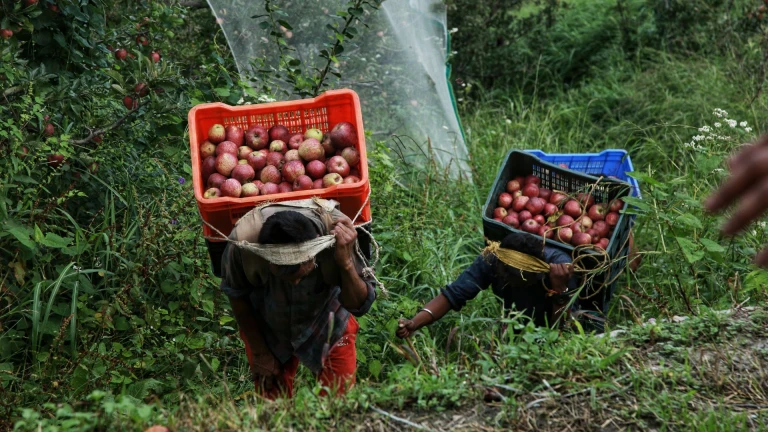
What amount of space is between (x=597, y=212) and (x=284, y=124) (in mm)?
1874

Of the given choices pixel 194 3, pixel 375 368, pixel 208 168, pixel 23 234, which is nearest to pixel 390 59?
pixel 194 3

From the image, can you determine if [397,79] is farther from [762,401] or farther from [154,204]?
[762,401]

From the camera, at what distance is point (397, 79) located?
6023 millimetres

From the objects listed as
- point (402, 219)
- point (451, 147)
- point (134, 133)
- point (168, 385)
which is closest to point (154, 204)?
point (134, 133)

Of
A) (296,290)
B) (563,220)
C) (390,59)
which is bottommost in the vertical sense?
(563,220)

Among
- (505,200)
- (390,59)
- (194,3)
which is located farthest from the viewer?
(194,3)

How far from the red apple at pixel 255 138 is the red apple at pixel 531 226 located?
5.14ft

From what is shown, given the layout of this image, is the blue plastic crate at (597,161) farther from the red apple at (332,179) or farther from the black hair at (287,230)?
the black hair at (287,230)

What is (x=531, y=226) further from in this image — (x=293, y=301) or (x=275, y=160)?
(x=293, y=301)

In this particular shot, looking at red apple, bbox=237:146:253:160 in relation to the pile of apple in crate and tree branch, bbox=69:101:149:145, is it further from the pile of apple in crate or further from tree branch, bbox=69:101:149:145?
tree branch, bbox=69:101:149:145

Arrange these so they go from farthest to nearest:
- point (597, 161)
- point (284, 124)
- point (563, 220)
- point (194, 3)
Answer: point (194, 3), point (597, 161), point (563, 220), point (284, 124)

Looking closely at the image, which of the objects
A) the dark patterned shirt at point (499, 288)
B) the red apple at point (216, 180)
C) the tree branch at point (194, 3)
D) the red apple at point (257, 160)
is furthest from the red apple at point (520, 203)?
the tree branch at point (194, 3)

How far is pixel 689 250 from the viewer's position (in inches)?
170

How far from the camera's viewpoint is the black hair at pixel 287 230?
10.3 ft
